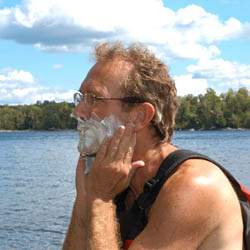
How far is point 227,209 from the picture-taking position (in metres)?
2.81

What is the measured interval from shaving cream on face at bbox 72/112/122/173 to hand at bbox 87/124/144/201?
16 centimetres

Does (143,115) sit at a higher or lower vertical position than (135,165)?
higher

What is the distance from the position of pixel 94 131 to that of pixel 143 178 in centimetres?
51

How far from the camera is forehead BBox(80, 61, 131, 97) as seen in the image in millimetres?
3332

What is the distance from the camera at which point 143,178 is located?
3.40m

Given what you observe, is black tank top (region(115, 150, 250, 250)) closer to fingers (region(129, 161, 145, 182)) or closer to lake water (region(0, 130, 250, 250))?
fingers (region(129, 161, 145, 182))

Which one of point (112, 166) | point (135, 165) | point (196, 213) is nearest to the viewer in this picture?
point (196, 213)

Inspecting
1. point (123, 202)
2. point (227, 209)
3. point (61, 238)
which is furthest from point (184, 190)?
point (61, 238)

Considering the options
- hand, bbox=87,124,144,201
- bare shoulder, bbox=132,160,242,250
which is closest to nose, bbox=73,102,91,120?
hand, bbox=87,124,144,201

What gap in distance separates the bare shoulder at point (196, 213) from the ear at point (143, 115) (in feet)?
1.86

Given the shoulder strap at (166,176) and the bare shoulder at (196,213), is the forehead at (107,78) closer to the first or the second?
the shoulder strap at (166,176)

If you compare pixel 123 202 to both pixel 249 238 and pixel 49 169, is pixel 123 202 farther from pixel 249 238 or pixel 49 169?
pixel 49 169

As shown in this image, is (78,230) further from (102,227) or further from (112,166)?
(112,166)

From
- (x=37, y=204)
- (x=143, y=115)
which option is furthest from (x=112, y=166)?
(x=37, y=204)
